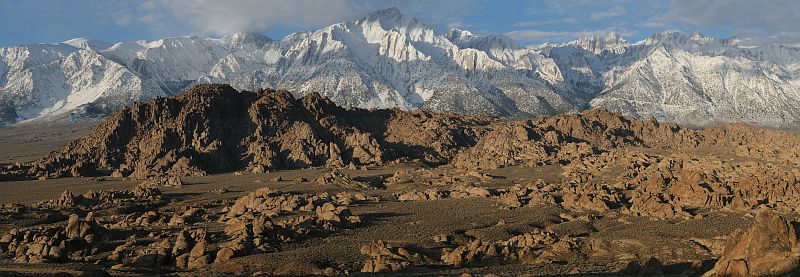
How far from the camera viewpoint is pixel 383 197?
54062mm

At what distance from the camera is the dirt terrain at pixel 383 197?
Answer: 28.7 metres

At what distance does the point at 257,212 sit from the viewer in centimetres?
4469

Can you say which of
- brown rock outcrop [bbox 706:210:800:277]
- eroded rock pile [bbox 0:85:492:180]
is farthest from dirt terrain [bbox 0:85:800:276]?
eroded rock pile [bbox 0:85:492:180]

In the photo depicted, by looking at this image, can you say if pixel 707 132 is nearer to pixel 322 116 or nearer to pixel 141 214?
pixel 322 116

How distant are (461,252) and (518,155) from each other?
5776 centimetres

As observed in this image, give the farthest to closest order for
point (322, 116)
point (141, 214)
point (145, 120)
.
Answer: point (322, 116) → point (145, 120) → point (141, 214)

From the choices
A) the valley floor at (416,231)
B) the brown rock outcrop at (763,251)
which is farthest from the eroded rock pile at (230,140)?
the brown rock outcrop at (763,251)

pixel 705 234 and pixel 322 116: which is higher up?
pixel 322 116

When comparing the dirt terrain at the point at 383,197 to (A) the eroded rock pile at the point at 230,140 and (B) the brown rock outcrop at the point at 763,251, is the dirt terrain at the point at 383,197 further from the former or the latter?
(A) the eroded rock pile at the point at 230,140

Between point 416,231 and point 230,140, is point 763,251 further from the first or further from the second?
point 230,140

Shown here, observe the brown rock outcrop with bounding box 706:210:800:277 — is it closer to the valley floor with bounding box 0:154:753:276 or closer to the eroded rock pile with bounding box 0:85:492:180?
the valley floor with bounding box 0:154:753:276

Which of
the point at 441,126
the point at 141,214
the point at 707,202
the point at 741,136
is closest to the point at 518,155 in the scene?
the point at 441,126

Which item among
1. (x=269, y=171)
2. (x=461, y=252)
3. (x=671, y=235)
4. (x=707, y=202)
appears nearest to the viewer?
(x=461, y=252)

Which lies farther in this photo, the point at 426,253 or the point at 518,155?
the point at 518,155
